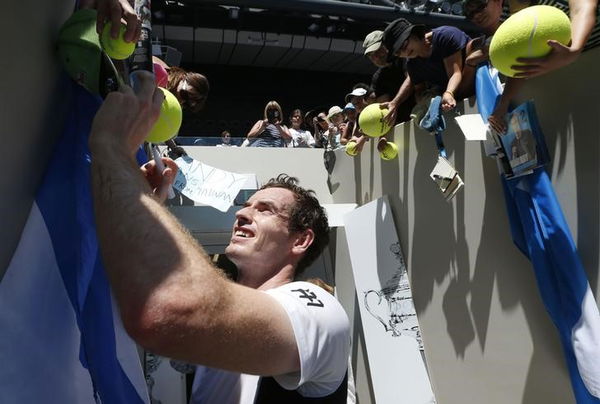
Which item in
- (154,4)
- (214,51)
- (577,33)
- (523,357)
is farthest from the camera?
(214,51)

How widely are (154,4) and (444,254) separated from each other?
20.1 ft

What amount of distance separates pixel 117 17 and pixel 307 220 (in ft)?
2.41

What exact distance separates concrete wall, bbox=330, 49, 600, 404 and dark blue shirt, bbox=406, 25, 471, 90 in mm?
256

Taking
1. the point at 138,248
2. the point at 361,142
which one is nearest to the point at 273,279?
the point at 138,248

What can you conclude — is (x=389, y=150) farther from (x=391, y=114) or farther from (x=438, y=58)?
(x=438, y=58)

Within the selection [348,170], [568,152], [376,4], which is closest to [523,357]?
[568,152]

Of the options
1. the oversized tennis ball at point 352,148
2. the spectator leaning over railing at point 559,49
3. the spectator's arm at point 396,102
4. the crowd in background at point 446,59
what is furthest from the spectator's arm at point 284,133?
the spectator leaning over railing at point 559,49

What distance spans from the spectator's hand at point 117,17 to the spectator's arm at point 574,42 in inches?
37.5

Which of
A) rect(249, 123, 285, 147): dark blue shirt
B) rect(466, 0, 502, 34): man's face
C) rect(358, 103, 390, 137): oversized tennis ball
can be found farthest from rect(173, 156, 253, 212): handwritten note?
rect(249, 123, 285, 147): dark blue shirt

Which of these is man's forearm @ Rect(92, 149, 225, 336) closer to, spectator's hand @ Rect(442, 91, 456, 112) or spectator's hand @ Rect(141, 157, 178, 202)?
spectator's hand @ Rect(141, 157, 178, 202)

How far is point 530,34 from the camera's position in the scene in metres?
1.18

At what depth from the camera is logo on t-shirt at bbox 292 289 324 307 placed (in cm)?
87

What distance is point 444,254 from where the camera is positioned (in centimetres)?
223

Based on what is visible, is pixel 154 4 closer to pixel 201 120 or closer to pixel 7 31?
pixel 201 120
